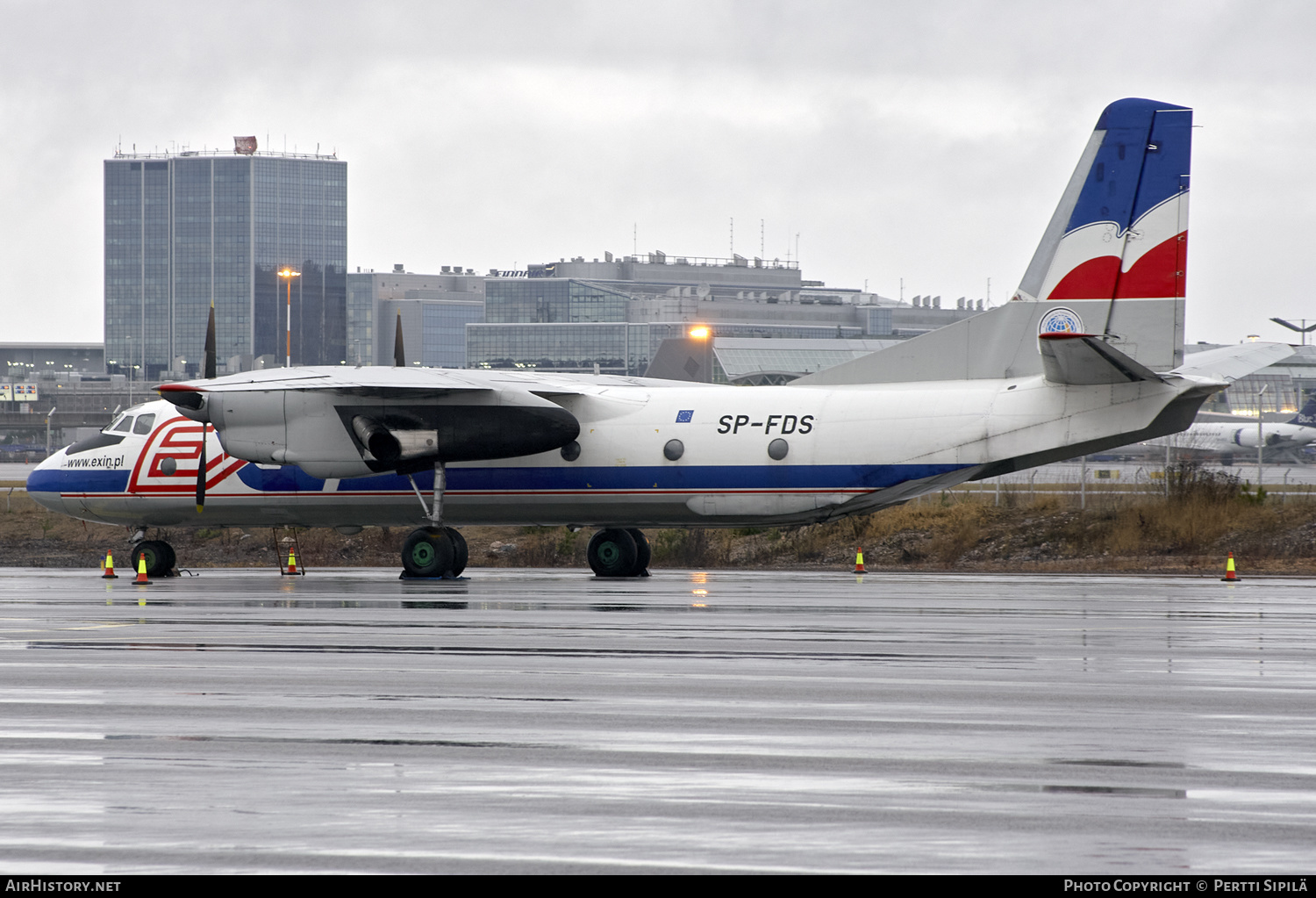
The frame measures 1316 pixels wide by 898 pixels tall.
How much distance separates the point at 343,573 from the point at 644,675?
58.4 feet

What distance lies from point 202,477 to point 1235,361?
57.6ft

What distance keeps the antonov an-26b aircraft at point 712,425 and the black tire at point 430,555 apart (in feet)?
0.12

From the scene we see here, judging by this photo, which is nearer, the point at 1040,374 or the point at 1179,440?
the point at 1040,374

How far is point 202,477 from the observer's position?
981 inches

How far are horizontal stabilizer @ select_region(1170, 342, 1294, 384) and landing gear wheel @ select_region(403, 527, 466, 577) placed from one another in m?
11.9

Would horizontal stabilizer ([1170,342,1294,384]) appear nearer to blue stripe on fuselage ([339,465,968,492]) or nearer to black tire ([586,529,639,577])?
blue stripe on fuselage ([339,465,968,492])

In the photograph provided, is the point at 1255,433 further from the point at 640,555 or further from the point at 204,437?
the point at 204,437

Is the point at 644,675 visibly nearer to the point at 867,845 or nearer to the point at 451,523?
the point at 867,845

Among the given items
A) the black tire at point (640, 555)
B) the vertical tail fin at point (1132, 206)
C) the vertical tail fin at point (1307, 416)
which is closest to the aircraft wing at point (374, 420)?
the black tire at point (640, 555)

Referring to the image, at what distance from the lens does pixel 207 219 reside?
19812cm

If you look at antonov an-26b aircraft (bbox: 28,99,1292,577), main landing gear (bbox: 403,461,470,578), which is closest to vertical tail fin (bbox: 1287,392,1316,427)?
antonov an-26b aircraft (bbox: 28,99,1292,577)

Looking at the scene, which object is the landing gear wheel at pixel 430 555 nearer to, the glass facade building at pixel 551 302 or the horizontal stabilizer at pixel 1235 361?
the horizontal stabilizer at pixel 1235 361

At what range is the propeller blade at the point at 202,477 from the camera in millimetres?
24891

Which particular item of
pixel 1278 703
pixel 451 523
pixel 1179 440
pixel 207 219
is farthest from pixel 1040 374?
pixel 207 219
